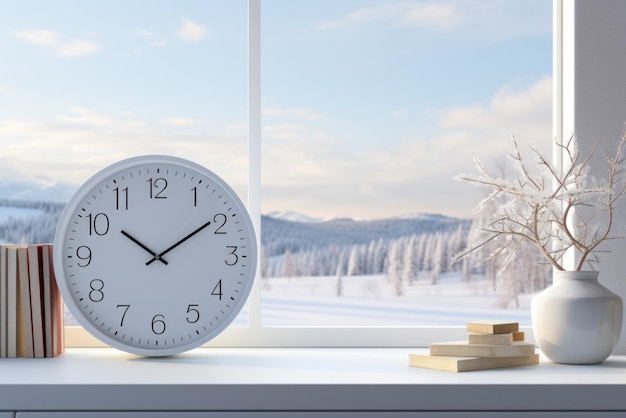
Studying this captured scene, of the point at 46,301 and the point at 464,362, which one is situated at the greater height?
the point at 46,301

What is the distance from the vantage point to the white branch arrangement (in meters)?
1.63

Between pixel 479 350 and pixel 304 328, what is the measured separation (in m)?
0.48

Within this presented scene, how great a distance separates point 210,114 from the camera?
262 centimetres

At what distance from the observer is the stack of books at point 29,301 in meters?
1.66

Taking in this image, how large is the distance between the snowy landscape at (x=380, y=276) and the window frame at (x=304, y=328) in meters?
0.70

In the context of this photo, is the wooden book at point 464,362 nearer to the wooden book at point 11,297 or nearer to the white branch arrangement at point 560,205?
the white branch arrangement at point 560,205

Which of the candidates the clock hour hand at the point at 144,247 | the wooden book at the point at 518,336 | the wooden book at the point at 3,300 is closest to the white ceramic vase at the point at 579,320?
the wooden book at the point at 518,336

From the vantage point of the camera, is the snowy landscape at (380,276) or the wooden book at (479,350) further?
the snowy landscape at (380,276)

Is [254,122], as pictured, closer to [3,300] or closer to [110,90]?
[3,300]

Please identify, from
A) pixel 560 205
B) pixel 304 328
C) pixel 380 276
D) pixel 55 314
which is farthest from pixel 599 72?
pixel 55 314

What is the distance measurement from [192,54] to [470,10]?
102 centimetres

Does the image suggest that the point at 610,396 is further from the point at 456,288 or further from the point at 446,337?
the point at 456,288

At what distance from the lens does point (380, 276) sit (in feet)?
8.75

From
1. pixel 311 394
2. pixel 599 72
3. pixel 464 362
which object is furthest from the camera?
pixel 599 72
